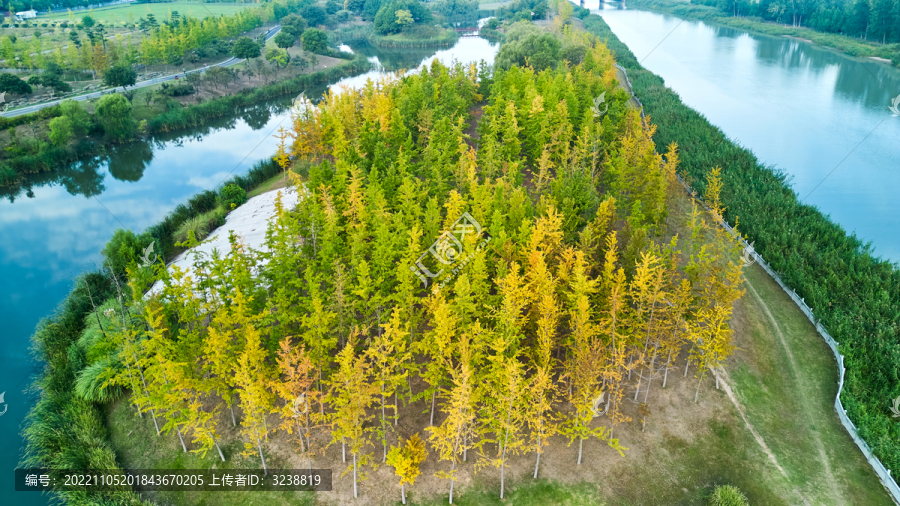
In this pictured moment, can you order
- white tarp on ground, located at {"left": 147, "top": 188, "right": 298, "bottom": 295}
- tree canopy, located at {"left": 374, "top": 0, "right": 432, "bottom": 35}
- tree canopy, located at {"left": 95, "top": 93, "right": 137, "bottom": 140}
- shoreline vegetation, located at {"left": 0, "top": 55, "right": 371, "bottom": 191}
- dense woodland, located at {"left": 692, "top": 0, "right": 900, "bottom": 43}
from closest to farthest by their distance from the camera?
white tarp on ground, located at {"left": 147, "top": 188, "right": 298, "bottom": 295}
shoreline vegetation, located at {"left": 0, "top": 55, "right": 371, "bottom": 191}
tree canopy, located at {"left": 95, "top": 93, "right": 137, "bottom": 140}
dense woodland, located at {"left": 692, "top": 0, "right": 900, "bottom": 43}
tree canopy, located at {"left": 374, "top": 0, "right": 432, "bottom": 35}

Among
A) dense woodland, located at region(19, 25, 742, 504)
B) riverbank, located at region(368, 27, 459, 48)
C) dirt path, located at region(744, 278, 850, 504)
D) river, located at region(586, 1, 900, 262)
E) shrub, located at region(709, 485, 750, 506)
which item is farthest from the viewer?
riverbank, located at region(368, 27, 459, 48)

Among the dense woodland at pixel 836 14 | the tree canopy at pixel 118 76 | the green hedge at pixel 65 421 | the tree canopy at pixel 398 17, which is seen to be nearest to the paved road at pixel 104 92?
the tree canopy at pixel 118 76

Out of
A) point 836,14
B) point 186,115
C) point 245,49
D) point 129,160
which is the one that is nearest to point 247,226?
point 129,160

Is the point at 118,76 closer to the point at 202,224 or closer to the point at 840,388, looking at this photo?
the point at 202,224

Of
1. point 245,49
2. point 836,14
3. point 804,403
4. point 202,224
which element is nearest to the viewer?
point 804,403

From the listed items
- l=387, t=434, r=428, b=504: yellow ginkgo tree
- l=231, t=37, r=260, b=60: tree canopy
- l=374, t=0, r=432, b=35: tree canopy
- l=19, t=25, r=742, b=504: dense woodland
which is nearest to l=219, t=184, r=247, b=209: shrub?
l=19, t=25, r=742, b=504: dense woodland

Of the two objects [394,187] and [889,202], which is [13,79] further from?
[889,202]

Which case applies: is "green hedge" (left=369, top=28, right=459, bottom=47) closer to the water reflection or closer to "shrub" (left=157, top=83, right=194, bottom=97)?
"shrub" (left=157, top=83, right=194, bottom=97)
